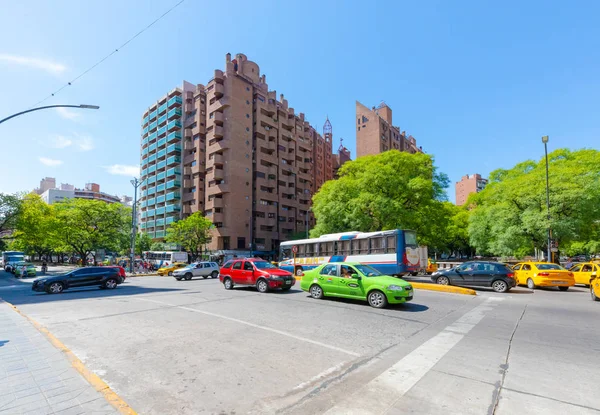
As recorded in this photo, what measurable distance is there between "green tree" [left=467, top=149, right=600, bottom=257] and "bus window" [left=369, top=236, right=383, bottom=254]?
1321cm

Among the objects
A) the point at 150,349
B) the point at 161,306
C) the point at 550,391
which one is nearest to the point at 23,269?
the point at 161,306

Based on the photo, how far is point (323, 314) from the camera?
30.8ft

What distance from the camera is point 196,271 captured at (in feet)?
90.9

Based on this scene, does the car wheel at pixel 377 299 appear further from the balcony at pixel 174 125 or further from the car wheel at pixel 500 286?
the balcony at pixel 174 125

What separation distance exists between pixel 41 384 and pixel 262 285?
35.0ft

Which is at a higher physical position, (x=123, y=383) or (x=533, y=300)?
(x=123, y=383)

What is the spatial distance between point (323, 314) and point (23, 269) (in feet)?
119

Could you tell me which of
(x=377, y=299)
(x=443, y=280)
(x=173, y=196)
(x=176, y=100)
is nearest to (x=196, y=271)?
(x=443, y=280)

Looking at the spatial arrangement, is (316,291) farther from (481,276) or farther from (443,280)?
(481,276)

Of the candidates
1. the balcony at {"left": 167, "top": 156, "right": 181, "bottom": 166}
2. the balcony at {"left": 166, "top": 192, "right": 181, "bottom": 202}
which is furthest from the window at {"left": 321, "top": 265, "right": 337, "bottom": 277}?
the balcony at {"left": 167, "top": 156, "right": 181, "bottom": 166}

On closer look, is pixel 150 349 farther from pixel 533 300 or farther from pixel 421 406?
pixel 533 300

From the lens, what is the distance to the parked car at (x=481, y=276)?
15.4m

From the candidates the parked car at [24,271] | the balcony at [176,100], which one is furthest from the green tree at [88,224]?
the balcony at [176,100]

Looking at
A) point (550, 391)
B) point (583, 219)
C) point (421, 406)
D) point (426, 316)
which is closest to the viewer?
point (421, 406)
